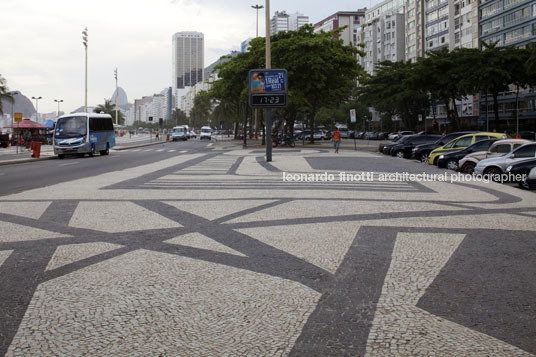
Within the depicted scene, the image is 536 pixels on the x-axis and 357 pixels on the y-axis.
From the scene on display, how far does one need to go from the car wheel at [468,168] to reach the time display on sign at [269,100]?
8.77 meters

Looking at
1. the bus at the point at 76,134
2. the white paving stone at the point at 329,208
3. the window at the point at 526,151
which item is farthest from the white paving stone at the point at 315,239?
the bus at the point at 76,134

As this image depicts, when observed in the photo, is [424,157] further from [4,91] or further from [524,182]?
[4,91]

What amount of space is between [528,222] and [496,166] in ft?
32.3

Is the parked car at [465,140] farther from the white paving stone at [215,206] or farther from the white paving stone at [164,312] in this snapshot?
the white paving stone at [164,312]

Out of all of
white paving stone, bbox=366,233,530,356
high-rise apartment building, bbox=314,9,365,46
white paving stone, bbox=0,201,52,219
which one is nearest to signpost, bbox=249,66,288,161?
white paving stone, bbox=0,201,52,219

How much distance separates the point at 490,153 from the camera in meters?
20.2

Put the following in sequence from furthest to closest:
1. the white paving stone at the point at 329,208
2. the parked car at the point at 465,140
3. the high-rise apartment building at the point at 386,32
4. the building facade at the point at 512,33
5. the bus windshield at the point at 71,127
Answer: the high-rise apartment building at the point at 386,32
the building facade at the point at 512,33
the bus windshield at the point at 71,127
the parked car at the point at 465,140
the white paving stone at the point at 329,208

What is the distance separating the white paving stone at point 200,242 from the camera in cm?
682

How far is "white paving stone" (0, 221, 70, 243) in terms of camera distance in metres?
7.49

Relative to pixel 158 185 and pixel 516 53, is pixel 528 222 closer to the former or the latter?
pixel 158 185

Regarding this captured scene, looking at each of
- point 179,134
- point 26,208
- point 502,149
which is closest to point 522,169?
point 502,149

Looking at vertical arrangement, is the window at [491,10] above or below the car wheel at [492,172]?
above

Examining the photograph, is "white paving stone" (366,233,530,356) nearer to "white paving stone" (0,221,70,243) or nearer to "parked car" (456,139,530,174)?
"white paving stone" (0,221,70,243)

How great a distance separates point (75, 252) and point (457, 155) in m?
18.7
